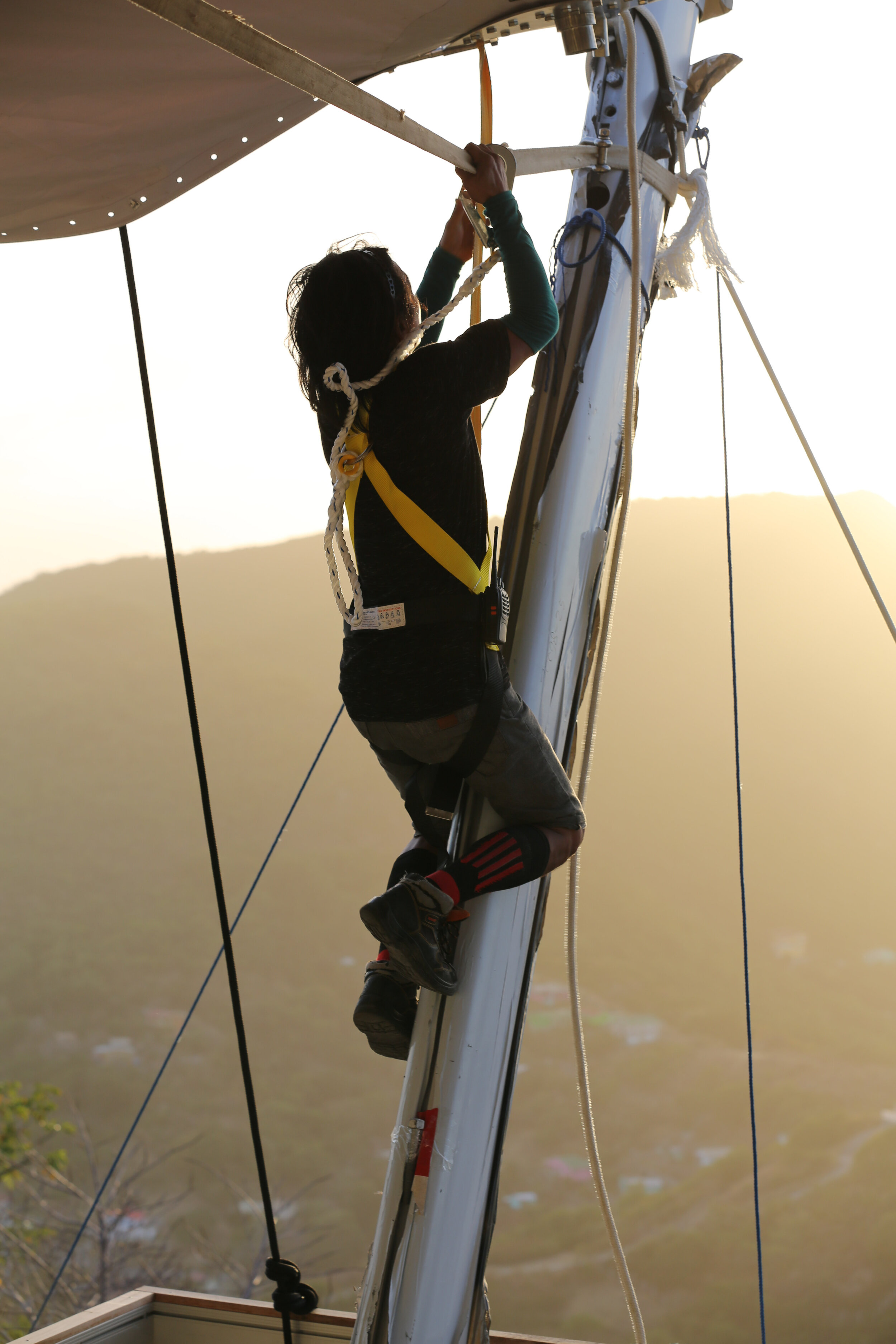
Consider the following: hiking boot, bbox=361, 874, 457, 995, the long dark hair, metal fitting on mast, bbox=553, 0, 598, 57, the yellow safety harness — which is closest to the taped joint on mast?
metal fitting on mast, bbox=553, 0, 598, 57

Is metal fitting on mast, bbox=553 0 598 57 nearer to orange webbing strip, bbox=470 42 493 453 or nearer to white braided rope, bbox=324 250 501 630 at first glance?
orange webbing strip, bbox=470 42 493 453

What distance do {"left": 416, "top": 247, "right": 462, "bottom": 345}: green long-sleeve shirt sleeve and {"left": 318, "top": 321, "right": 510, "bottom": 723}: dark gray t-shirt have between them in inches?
9.7

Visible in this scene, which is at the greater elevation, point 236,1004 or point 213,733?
point 213,733

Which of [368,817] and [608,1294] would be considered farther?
[368,817]

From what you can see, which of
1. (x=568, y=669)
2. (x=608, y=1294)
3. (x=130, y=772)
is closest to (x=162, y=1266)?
(x=608, y=1294)

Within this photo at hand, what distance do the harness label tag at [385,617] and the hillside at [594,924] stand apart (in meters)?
10.8

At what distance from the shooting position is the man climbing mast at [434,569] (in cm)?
114

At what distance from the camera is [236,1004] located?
5.54ft

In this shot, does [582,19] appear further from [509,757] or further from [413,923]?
[413,923]

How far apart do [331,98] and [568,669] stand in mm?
803

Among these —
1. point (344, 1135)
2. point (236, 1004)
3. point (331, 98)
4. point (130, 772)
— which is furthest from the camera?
point (130, 772)

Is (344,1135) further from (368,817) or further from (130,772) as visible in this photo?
(130,772)

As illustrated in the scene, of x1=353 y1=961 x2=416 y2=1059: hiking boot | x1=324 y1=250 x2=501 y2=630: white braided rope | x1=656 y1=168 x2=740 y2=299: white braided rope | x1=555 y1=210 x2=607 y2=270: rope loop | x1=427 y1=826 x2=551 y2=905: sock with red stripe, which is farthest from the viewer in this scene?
x1=656 y1=168 x2=740 y2=299: white braided rope

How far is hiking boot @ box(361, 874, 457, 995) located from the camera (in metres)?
1.20
